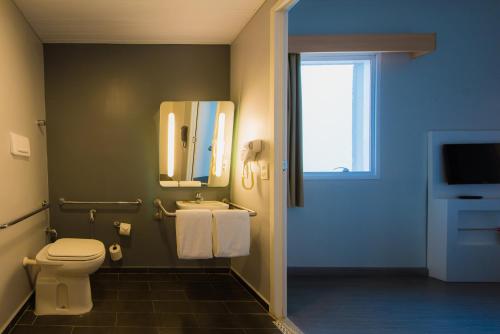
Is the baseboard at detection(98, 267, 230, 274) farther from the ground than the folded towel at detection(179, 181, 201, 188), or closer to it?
closer to it

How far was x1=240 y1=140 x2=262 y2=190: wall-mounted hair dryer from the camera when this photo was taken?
8.07 ft

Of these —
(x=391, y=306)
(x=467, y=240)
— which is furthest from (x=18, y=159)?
(x=467, y=240)

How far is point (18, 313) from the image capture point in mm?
2273

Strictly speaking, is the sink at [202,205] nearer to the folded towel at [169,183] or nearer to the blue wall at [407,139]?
the folded towel at [169,183]

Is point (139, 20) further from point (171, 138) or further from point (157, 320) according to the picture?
point (157, 320)

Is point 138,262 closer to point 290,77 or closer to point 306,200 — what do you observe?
point 306,200

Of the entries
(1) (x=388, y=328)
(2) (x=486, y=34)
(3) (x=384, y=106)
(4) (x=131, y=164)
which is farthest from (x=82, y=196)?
(2) (x=486, y=34)

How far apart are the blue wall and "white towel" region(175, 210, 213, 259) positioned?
1129 mm

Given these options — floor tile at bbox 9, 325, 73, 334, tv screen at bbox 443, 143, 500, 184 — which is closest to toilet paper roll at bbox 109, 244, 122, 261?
floor tile at bbox 9, 325, 73, 334

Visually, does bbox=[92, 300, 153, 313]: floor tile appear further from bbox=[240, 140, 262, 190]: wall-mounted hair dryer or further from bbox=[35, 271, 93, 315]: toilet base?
bbox=[240, 140, 262, 190]: wall-mounted hair dryer

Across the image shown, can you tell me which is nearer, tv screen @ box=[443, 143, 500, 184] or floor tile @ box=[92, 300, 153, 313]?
floor tile @ box=[92, 300, 153, 313]

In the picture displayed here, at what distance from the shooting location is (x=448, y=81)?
3205 mm

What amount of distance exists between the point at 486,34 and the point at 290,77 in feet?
6.63

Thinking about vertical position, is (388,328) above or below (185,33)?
below
